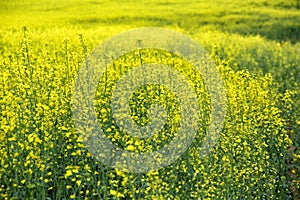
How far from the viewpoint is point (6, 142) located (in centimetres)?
663

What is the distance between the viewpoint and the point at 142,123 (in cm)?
726

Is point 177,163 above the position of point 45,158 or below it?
below

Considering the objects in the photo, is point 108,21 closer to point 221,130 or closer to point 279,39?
point 279,39

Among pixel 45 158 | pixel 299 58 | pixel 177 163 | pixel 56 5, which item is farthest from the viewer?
pixel 56 5

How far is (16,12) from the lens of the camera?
21188mm

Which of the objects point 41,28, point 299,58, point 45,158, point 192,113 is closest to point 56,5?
point 41,28

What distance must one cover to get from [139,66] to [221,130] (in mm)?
2575

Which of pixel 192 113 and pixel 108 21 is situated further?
pixel 108 21

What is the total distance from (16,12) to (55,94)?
14.6m

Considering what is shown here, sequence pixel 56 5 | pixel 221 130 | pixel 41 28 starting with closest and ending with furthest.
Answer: pixel 221 130, pixel 41 28, pixel 56 5

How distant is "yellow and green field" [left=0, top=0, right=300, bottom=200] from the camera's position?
21.2 feet

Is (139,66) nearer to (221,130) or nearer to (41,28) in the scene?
(221,130)

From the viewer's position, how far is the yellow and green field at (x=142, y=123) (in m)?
6.46

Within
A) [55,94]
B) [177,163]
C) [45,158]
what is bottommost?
[177,163]
